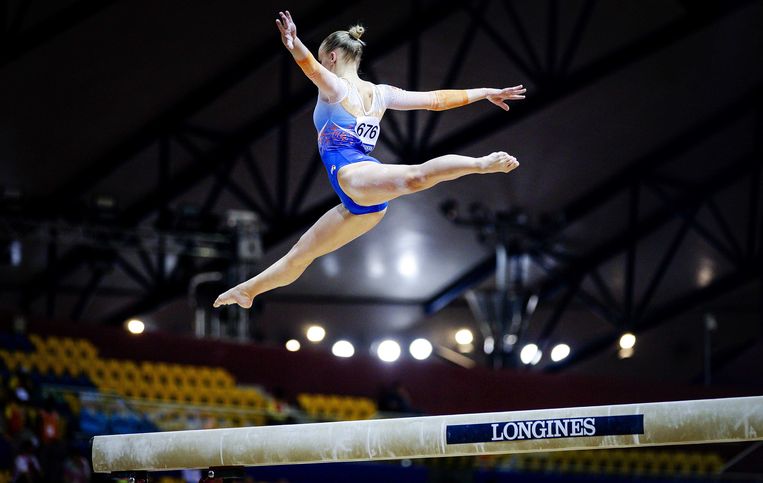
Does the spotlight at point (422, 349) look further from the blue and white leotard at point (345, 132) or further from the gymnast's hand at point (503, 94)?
the blue and white leotard at point (345, 132)

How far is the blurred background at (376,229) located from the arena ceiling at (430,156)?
0.05 metres

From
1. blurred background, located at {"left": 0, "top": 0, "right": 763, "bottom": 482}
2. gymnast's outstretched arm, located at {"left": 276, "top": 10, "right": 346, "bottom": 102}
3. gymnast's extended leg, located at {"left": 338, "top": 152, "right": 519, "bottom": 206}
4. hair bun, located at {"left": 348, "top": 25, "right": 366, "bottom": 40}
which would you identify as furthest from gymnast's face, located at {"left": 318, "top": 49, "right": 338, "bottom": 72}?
blurred background, located at {"left": 0, "top": 0, "right": 763, "bottom": 482}

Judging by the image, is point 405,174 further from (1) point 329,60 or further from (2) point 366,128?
(1) point 329,60

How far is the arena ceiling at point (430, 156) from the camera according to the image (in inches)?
666

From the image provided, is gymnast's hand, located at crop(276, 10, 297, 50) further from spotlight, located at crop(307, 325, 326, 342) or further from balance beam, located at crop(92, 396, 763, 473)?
spotlight, located at crop(307, 325, 326, 342)

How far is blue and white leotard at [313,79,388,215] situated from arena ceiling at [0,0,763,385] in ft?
29.4

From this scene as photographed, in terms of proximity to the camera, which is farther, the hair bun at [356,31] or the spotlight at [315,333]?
the spotlight at [315,333]

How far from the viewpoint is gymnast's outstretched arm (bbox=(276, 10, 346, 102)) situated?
5828mm

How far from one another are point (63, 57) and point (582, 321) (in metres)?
14.3

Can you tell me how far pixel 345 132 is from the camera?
6.21m

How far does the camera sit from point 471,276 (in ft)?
78.7

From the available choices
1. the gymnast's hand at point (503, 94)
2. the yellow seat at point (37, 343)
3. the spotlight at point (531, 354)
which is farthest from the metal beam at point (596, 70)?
the gymnast's hand at point (503, 94)

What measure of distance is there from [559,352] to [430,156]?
9139 millimetres

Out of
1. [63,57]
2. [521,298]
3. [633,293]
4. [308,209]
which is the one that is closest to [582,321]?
[633,293]
